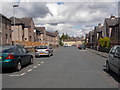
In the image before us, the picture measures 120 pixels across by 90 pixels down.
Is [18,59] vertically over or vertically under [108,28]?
under

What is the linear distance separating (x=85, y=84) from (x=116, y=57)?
7.10 feet

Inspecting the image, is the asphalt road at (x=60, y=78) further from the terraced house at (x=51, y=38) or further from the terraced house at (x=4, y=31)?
the terraced house at (x=51, y=38)

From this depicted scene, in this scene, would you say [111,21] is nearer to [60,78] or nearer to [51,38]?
[60,78]

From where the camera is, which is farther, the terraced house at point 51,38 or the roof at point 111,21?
the terraced house at point 51,38

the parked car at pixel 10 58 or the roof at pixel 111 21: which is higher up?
the roof at pixel 111 21

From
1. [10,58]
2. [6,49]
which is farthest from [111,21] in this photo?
[10,58]

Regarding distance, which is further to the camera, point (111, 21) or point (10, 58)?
point (111, 21)

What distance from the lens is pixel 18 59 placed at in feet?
32.2

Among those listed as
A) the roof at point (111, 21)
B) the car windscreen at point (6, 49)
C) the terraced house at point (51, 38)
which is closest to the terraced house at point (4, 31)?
the car windscreen at point (6, 49)

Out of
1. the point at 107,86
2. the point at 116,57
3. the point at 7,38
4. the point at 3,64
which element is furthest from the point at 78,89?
the point at 7,38

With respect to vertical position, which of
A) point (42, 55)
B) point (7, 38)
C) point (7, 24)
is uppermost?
point (7, 24)

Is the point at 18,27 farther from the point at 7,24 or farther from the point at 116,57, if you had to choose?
the point at 116,57

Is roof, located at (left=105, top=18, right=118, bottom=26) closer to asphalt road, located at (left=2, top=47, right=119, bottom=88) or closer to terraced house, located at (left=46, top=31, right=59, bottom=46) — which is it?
asphalt road, located at (left=2, top=47, right=119, bottom=88)

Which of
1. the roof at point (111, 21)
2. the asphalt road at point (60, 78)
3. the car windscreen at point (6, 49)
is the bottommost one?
the asphalt road at point (60, 78)
